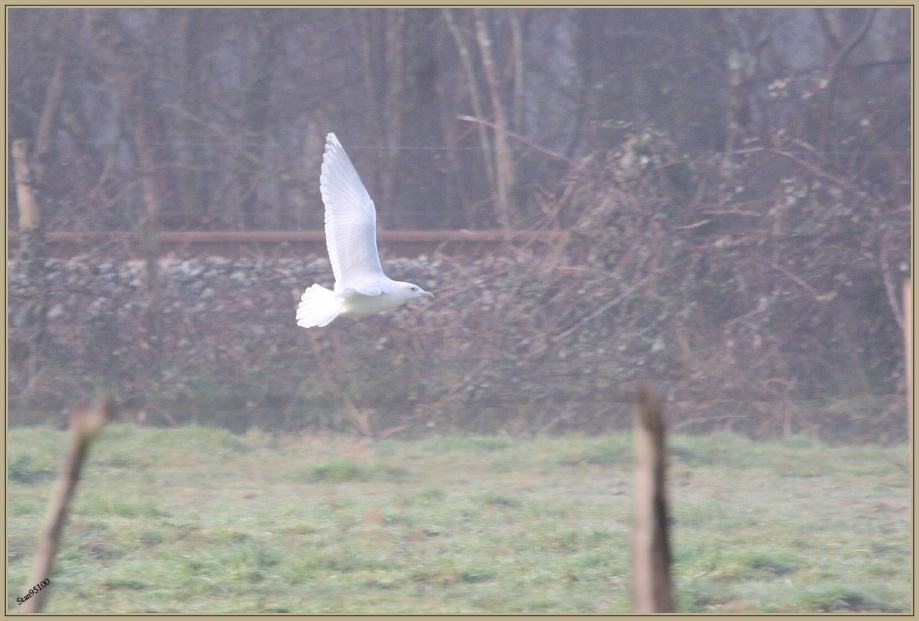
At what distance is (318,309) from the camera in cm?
548

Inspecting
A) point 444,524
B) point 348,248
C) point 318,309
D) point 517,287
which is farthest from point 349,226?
point 517,287

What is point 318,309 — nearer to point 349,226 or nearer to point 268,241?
point 349,226

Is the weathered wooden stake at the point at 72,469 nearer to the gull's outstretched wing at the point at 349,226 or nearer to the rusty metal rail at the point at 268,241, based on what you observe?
the gull's outstretched wing at the point at 349,226

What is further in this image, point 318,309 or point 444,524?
point 318,309

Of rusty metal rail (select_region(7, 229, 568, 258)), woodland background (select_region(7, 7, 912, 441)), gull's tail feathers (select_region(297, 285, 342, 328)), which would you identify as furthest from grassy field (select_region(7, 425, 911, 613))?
rusty metal rail (select_region(7, 229, 568, 258))

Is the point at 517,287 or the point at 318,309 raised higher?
the point at 517,287

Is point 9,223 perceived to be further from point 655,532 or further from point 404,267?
point 655,532

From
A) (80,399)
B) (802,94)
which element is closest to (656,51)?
(802,94)

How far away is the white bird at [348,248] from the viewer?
17.7 ft

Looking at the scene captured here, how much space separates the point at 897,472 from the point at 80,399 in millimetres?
5558

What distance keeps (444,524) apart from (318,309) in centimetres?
145

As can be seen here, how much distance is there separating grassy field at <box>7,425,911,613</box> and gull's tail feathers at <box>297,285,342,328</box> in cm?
94

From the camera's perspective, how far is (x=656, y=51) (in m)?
10.6

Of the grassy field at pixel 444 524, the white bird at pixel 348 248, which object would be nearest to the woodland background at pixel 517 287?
the grassy field at pixel 444 524
